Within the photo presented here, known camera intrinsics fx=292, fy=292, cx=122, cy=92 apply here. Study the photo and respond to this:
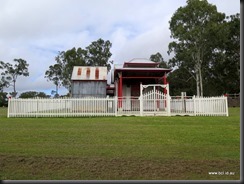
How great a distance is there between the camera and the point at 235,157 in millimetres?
6836

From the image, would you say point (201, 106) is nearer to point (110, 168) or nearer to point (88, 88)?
point (88, 88)

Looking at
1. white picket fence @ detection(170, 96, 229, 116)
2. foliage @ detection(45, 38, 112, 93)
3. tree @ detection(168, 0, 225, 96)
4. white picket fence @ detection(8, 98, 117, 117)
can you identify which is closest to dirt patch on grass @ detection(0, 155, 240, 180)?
white picket fence @ detection(8, 98, 117, 117)

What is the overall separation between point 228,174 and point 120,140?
4024mm

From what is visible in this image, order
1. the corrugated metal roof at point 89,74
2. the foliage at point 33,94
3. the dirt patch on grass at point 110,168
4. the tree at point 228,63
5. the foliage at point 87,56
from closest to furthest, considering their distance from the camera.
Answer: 1. the dirt patch on grass at point 110,168
2. the corrugated metal roof at point 89,74
3. the tree at point 228,63
4. the foliage at point 87,56
5. the foliage at point 33,94

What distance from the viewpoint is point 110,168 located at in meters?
5.99

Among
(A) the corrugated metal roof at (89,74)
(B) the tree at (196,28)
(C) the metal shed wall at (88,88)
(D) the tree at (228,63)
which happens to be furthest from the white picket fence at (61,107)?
(D) the tree at (228,63)

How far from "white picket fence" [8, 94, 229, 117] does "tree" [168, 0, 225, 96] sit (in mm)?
23993

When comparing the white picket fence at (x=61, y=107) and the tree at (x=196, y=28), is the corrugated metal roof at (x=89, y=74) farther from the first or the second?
the tree at (x=196, y=28)

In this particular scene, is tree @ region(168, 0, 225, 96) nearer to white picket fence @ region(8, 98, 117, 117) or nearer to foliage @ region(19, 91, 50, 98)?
white picket fence @ region(8, 98, 117, 117)

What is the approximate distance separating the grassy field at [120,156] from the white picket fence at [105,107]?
8.67m

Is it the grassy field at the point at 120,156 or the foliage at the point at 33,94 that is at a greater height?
the foliage at the point at 33,94

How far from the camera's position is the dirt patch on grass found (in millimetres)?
5496

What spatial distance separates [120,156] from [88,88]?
21199mm

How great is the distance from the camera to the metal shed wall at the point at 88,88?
91.2 feet
